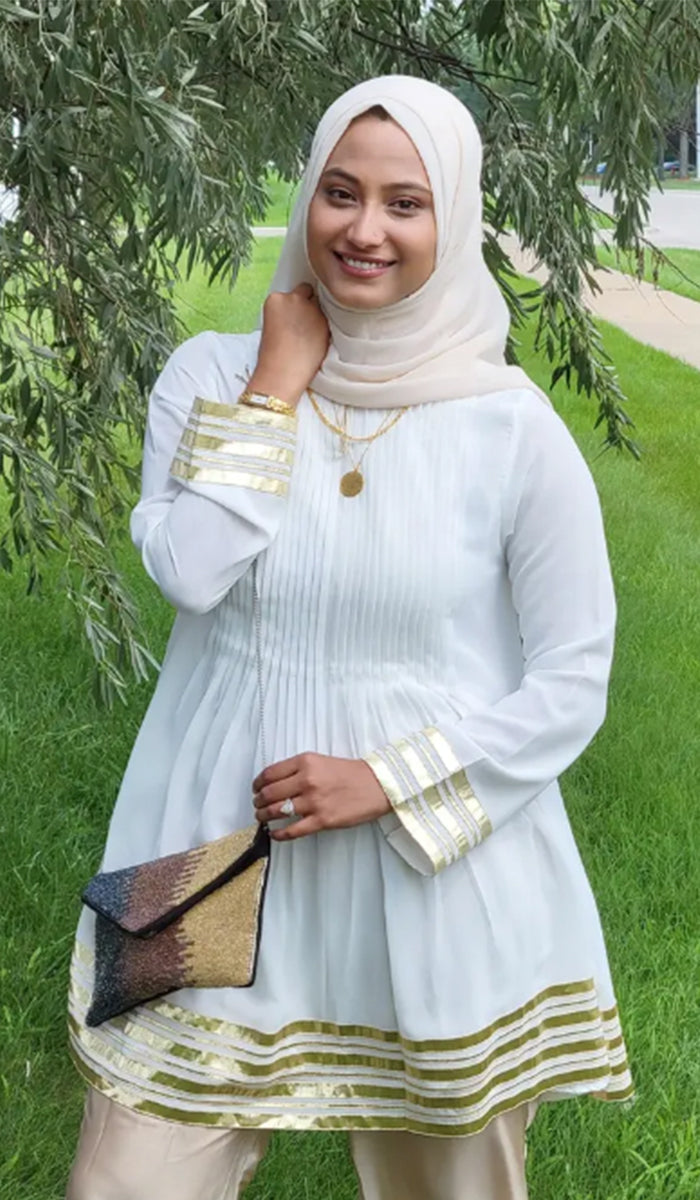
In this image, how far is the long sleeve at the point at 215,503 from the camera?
5.62 feet

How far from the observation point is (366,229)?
1.72 m

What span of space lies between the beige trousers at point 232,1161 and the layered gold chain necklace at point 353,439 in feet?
2.43

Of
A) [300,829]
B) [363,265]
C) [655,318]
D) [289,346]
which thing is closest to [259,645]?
[300,829]

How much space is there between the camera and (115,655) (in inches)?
145

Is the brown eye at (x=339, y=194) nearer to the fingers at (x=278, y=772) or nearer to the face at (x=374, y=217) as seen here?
A: the face at (x=374, y=217)

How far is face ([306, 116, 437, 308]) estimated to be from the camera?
1738 mm

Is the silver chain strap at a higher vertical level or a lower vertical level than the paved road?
higher

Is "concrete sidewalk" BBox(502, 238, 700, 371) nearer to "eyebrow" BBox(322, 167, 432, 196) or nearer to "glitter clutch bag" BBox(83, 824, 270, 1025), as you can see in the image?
"eyebrow" BBox(322, 167, 432, 196)

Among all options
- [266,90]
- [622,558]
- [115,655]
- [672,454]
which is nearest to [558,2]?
[266,90]

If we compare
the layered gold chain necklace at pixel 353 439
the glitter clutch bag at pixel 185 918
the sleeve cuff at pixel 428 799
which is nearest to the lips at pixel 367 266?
the layered gold chain necklace at pixel 353 439

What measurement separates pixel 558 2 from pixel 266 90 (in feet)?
2.36

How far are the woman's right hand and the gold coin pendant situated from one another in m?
0.10

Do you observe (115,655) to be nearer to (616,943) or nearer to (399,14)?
(616,943)

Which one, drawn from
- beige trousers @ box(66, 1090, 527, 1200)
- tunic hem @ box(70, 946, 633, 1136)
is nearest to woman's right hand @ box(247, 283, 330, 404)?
tunic hem @ box(70, 946, 633, 1136)
